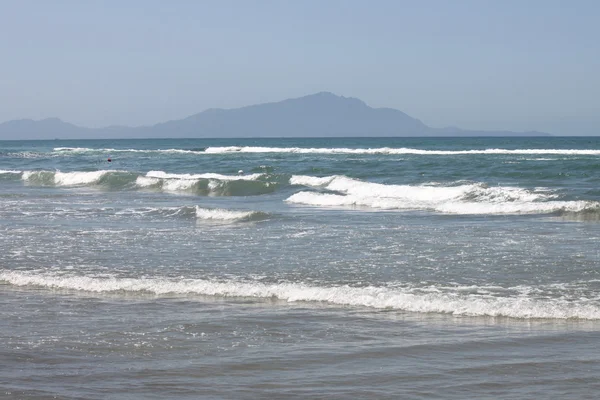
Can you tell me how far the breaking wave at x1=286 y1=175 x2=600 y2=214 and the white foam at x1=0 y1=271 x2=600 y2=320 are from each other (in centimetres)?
1035

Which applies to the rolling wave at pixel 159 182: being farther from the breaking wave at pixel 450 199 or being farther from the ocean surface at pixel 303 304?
the ocean surface at pixel 303 304

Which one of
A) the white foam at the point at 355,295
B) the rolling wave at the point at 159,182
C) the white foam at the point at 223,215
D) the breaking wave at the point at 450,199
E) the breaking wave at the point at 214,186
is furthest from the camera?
the rolling wave at the point at 159,182

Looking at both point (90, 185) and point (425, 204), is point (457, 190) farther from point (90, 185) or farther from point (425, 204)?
point (90, 185)

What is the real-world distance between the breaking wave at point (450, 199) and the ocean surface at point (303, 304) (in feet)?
0.63

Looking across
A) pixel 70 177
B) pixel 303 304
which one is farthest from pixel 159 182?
pixel 303 304

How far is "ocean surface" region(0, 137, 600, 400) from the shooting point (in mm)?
6379

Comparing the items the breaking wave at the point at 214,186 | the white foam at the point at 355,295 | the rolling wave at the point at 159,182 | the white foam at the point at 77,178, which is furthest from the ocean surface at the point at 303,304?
the white foam at the point at 77,178

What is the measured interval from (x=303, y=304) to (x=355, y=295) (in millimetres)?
624

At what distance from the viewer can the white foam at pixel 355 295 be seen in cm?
862

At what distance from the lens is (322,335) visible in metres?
7.78

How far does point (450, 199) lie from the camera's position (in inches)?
973

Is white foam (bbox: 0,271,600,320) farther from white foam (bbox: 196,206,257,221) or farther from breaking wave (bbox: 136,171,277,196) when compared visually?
breaking wave (bbox: 136,171,277,196)

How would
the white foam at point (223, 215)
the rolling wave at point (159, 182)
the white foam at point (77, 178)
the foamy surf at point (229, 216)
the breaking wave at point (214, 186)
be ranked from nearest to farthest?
1. the foamy surf at point (229, 216)
2. the white foam at point (223, 215)
3. the breaking wave at point (214, 186)
4. the rolling wave at point (159, 182)
5. the white foam at point (77, 178)

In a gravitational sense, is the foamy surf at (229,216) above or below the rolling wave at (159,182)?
below
